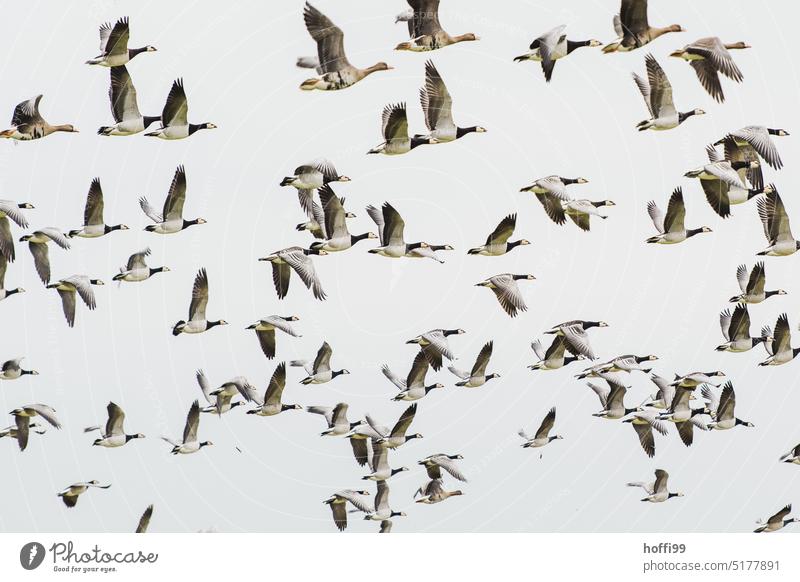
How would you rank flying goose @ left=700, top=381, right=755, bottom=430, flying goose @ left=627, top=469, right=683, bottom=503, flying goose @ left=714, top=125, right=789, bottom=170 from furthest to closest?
flying goose @ left=627, top=469, right=683, bottom=503 → flying goose @ left=700, top=381, right=755, bottom=430 → flying goose @ left=714, top=125, right=789, bottom=170

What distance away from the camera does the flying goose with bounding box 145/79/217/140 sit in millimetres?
36406

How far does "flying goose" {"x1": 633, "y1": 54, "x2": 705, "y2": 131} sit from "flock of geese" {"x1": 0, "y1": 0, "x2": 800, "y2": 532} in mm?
27

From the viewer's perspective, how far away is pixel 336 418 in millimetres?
42125

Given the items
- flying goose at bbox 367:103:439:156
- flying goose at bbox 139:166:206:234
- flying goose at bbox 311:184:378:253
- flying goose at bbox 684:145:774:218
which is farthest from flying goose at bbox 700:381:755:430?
flying goose at bbox 139:166:206:234

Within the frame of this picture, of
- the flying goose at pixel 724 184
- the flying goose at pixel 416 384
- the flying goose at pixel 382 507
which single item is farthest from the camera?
the flying goose at pixel 382 507

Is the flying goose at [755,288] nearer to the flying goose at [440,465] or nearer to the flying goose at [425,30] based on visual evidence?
the flying goose at [440,465]

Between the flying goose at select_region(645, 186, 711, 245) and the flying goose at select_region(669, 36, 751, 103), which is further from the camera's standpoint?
the flying goose at select_region(645, 186, 711, 245)

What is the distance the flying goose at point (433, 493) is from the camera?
4169 cm

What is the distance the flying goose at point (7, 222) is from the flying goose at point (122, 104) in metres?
3.16

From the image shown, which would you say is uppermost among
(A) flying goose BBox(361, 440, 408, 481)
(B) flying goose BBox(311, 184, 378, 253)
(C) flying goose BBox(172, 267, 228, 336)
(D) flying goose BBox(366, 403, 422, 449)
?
(B) flying goose BBox(311, 184, 378, 253)

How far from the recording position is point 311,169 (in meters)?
37.6

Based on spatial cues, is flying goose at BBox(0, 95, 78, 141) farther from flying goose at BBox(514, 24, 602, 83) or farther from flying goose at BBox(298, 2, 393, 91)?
flying goose at BBox(514, 24, 602, 83)

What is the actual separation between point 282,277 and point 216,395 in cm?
350

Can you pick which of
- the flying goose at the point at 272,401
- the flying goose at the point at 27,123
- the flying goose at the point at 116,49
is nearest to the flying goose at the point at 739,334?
the flying goose at the point at 272,401
